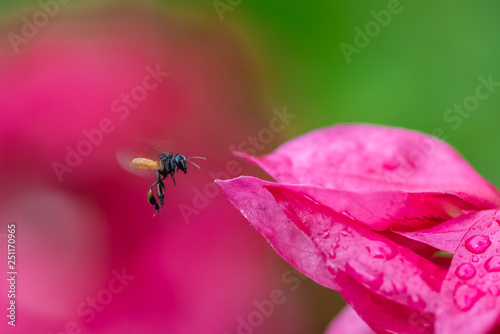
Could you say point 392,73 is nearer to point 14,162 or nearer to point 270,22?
point 270,22

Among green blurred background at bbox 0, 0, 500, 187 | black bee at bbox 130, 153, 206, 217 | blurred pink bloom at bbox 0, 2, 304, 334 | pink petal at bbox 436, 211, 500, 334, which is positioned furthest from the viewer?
green blurred background at bbox 0, 0, 500, 187

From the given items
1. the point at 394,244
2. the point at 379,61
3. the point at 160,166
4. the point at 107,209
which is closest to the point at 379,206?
the point at 394,244

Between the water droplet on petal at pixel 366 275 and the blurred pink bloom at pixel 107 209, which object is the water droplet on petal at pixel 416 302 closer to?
the water droplet on petal at pixel 366 275

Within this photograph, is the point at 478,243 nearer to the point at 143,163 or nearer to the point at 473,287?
the point at 473,287

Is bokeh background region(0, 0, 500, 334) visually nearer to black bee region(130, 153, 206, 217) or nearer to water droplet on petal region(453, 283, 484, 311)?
black bee region(130, 153, 206, 217)

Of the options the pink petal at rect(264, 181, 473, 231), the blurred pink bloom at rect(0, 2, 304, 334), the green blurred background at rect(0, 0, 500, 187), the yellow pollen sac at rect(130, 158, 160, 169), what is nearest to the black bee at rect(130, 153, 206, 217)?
the yellow pollen sac at rect(130, 158, 160, 169)

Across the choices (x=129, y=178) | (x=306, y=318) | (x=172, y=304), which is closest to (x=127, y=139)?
(x=129, y=178)
